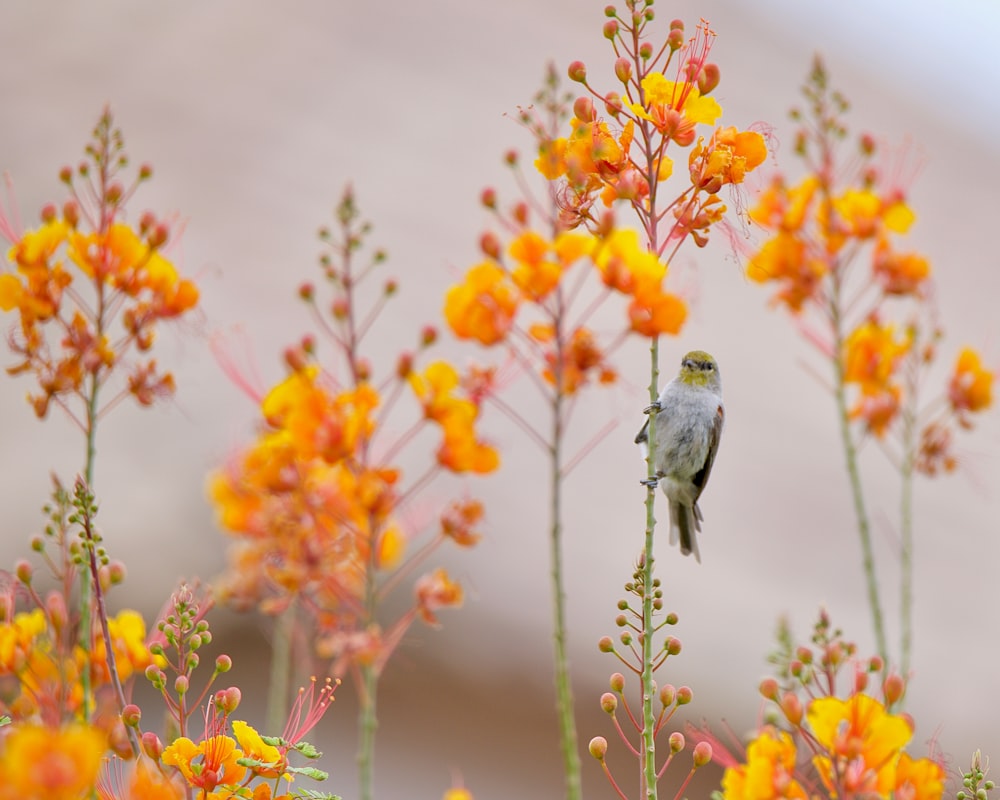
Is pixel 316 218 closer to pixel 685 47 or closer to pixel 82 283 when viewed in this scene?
pixel 82 283

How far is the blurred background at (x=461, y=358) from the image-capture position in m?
5.23

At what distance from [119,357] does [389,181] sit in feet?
21.7

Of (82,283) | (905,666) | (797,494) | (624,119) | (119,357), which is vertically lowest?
(119,357)

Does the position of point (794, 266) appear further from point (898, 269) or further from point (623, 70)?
point (623, 70)

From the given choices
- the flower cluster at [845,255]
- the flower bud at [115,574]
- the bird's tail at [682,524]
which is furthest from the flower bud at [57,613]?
the bird's tail at [682,524]

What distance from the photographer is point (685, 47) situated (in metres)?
2.04

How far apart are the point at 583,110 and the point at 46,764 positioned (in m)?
1.30

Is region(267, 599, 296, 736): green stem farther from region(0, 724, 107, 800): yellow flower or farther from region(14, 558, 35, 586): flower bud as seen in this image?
region(0, 724, 107, 800): yellow flower

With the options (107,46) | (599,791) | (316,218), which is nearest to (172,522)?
(599,791)

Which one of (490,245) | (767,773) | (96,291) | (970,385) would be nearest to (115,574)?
(96,291)

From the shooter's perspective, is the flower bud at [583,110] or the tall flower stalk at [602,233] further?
the flower bud at [583,110]

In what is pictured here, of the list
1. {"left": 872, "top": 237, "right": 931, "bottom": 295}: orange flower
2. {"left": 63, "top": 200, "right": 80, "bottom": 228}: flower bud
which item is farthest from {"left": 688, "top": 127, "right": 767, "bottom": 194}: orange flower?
{"left": 872, "top": 237, "right": 931, "bottom": 295}: orange flower

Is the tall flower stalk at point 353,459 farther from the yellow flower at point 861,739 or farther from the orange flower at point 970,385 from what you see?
the orange flower at point 970,385

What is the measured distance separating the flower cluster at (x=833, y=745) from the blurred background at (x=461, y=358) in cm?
49
